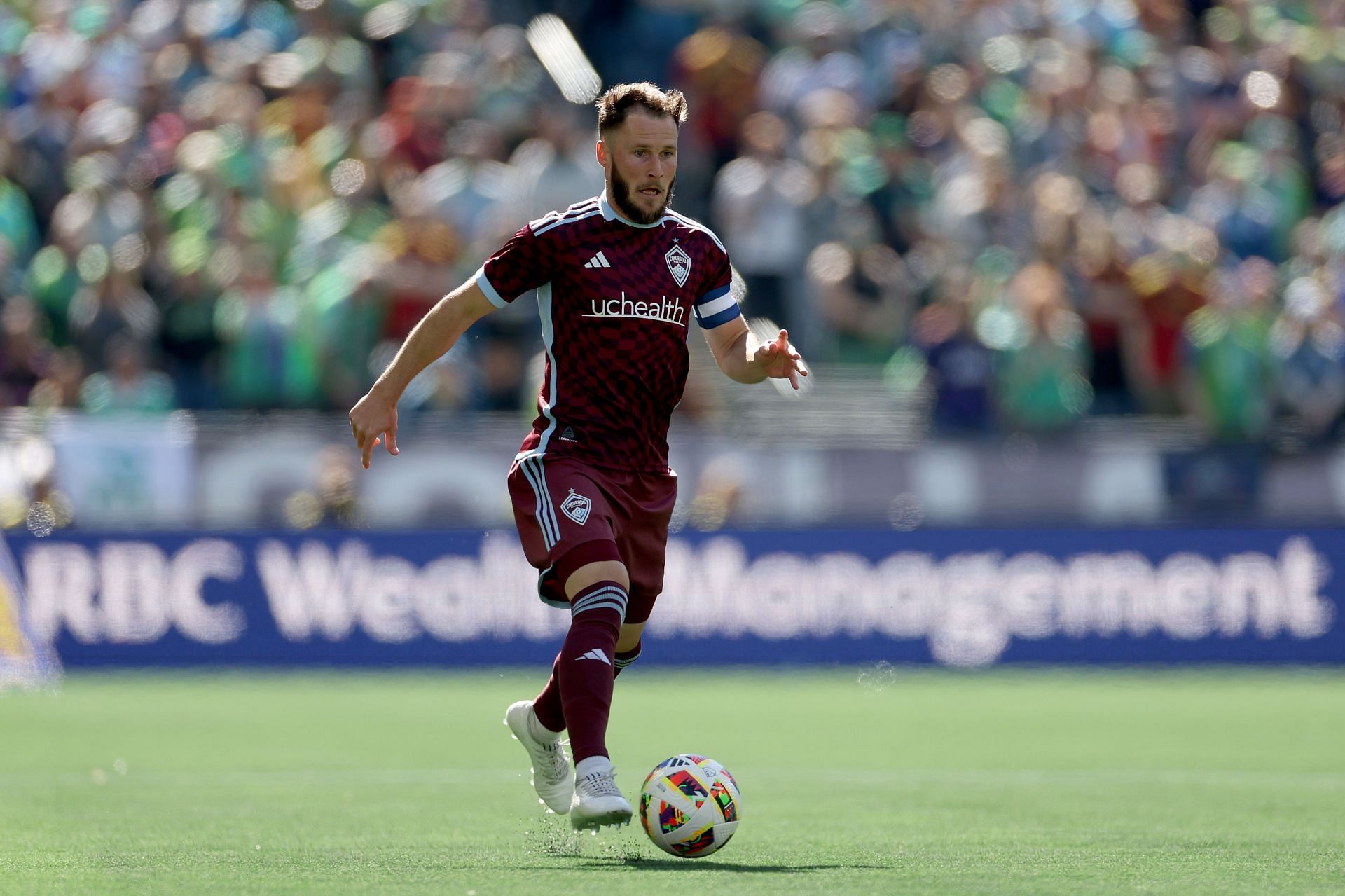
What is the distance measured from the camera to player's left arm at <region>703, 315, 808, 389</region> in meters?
6.72

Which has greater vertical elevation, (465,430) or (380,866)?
(380,866)

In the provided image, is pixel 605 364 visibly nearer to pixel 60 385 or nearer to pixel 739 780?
pixel 739 780

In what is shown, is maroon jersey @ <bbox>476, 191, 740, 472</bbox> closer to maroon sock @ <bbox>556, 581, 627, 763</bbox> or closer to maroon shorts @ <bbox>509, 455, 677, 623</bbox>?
maroon shorts @ <bbox>509, 455, 677, 623</bbox>

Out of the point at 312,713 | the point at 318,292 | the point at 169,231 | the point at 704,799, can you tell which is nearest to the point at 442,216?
the point at 318,292

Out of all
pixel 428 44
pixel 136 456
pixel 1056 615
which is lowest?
pixel 1056 615

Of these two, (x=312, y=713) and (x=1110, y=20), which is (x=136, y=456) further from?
(x=1110, y=20)

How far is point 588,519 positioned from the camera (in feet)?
21.9

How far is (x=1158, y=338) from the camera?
1614 centimetres

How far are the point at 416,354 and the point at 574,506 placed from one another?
2.33 ft

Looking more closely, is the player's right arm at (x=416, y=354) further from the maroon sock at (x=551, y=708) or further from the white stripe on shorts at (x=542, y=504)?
the maroon sock at (x=551, y=708)

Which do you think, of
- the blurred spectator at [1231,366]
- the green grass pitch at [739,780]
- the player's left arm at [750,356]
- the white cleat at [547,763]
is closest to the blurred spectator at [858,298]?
the blurred spectator at [1231,366]

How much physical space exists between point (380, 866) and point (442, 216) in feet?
34.8

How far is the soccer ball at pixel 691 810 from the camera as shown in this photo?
20.7 ft

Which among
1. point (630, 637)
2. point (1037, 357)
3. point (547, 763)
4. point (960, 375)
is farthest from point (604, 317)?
point (1037, 357)
